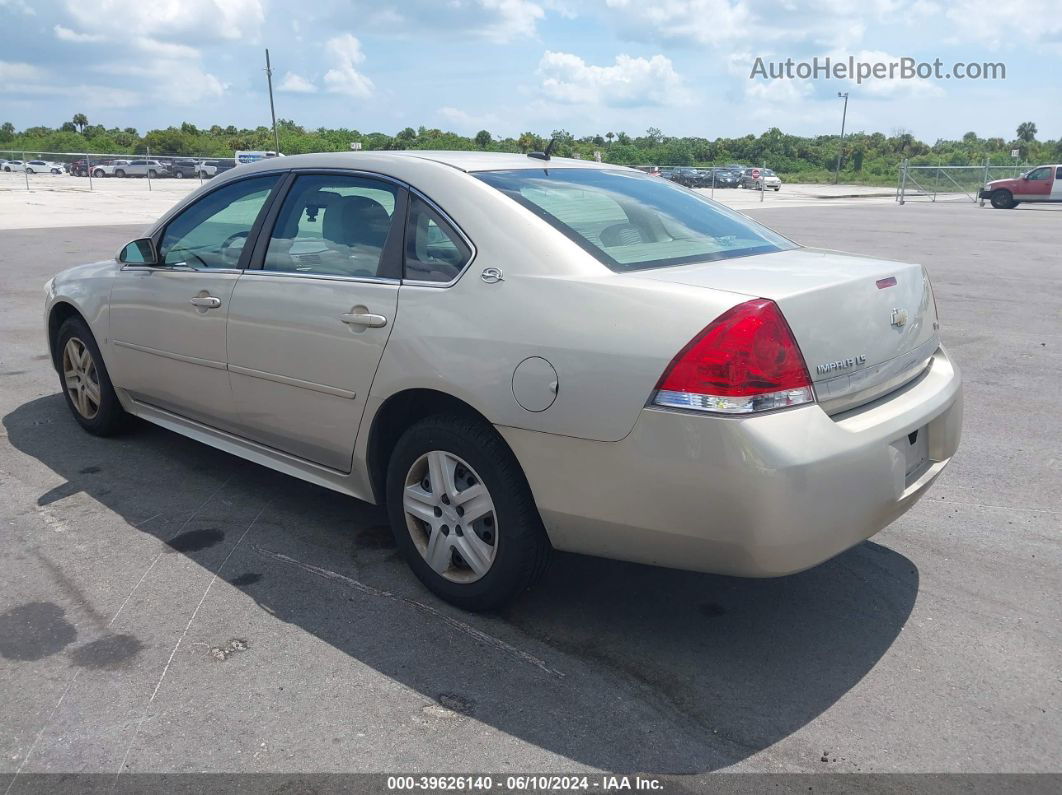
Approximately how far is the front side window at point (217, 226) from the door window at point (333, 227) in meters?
0.24

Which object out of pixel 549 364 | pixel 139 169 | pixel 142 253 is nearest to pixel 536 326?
pixel 549 364

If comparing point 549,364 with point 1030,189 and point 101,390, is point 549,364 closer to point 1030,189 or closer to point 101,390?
point 101,390

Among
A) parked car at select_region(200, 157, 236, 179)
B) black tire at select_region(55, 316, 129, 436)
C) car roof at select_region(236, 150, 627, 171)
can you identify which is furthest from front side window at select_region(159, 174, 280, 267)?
parked car at select_region(200, 157, 236, 179)

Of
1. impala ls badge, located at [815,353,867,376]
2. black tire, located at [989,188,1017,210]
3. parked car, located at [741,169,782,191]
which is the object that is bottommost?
black tire, located at [989,188,1017,210]

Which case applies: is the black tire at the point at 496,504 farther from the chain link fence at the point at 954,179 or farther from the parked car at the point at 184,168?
the parked car at the point at 184,168

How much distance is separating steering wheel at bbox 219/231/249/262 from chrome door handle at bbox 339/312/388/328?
97cm

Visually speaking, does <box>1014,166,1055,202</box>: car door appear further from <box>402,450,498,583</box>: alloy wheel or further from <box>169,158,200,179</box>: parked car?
<box>169,158,200,179</box>: parked car

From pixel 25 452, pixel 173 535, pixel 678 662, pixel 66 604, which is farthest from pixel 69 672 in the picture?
pixel 25 452

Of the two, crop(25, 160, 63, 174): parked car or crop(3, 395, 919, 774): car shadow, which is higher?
crop(25, 160, 63, 174): parked car

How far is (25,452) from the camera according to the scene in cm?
533

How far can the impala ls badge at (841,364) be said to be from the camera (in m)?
2.86

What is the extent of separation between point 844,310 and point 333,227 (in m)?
2.10

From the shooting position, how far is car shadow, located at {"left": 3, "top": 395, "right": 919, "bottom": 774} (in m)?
2.81

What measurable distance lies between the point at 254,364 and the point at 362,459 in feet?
2.45
